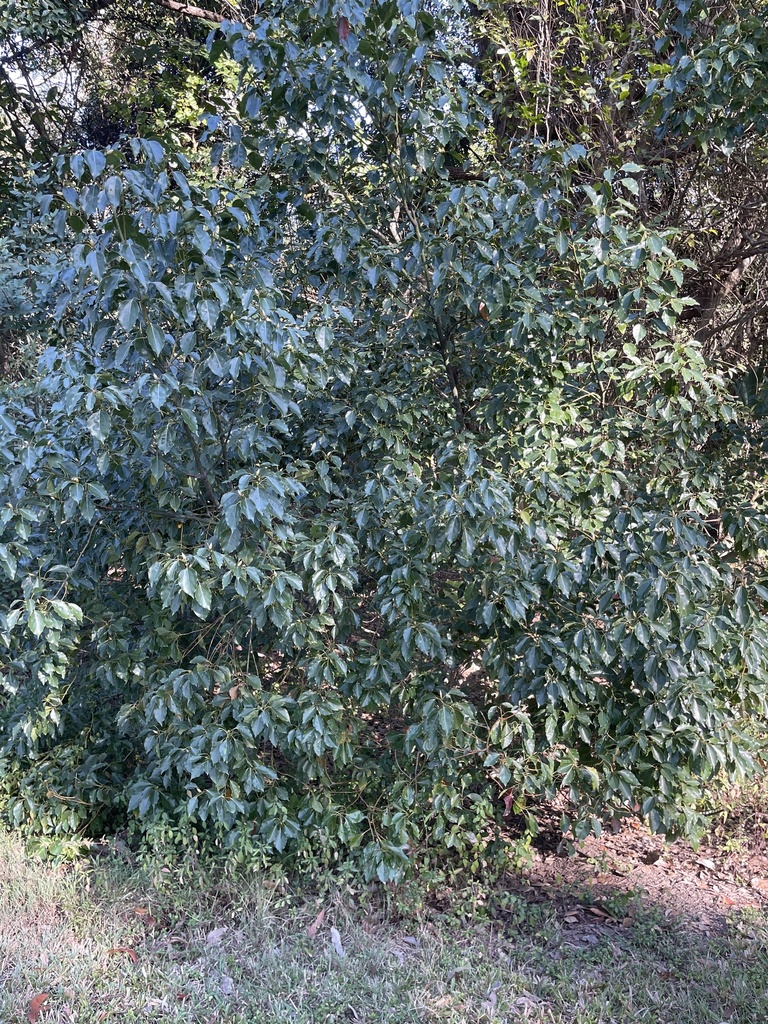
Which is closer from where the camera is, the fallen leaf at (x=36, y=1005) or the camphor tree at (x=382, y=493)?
the fallen leaf at (x=36, y=1005)

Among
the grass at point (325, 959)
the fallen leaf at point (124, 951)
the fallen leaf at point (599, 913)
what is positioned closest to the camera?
the grass at point (325, 959)

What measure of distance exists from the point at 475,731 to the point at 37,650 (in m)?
1.85

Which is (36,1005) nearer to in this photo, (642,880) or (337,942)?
(337,942)

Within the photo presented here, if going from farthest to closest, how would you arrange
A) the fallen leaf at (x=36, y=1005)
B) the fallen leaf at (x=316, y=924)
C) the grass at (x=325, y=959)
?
the fallen leaf at (x=316, y=924) < the grass at (x=325, y=959) < the fallen leaf at (x=36, y=1005)

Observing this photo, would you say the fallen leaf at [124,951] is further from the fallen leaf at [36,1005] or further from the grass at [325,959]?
the fallen leaf at [36,1005]

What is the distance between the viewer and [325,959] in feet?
9.81

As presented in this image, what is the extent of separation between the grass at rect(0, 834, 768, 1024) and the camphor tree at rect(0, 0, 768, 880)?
0.90ft

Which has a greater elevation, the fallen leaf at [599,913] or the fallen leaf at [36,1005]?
the fallen leaf at [36,1005]

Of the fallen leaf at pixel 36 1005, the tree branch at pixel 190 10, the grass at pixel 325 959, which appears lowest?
the grass at pixel 325 959

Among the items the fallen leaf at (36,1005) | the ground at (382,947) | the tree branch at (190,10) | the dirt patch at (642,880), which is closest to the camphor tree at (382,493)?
the ground at (382,947)

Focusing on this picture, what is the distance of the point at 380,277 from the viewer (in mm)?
3301

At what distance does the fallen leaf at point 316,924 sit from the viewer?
318cm

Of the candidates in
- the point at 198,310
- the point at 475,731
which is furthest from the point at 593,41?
the point at 475,731

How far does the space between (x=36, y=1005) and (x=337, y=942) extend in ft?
3.40
